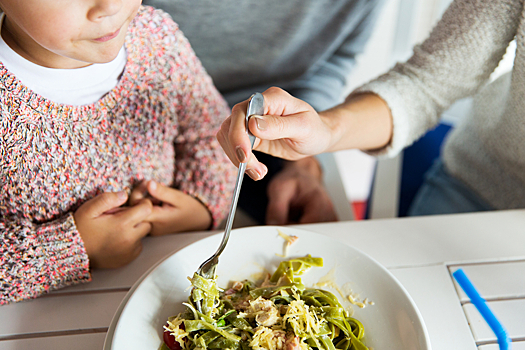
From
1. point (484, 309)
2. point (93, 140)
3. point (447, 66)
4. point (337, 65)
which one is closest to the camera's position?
point (484, 309)

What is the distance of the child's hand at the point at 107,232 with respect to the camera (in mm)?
791

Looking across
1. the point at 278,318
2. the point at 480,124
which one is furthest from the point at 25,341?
the point at 480,124

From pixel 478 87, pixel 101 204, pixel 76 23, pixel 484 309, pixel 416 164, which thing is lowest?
pixel 416 164

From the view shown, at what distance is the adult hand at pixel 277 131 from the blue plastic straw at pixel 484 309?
39 cm

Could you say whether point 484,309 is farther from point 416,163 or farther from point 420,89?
point 416,163

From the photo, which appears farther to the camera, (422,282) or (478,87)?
(478,87)

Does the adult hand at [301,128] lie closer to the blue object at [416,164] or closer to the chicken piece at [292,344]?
the chicken piece at [292,344]

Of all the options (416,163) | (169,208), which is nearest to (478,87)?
(416,163)

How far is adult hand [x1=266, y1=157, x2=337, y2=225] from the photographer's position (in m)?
1.18

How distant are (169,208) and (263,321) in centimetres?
40

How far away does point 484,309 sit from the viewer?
0.73 metres

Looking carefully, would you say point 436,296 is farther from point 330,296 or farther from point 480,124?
point 480,124

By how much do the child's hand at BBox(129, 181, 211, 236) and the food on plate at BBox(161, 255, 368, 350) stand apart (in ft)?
0.93

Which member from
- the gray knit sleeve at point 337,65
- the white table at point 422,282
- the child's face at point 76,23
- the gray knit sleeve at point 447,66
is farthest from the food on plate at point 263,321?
the gray knit sleeve at point 337,65
